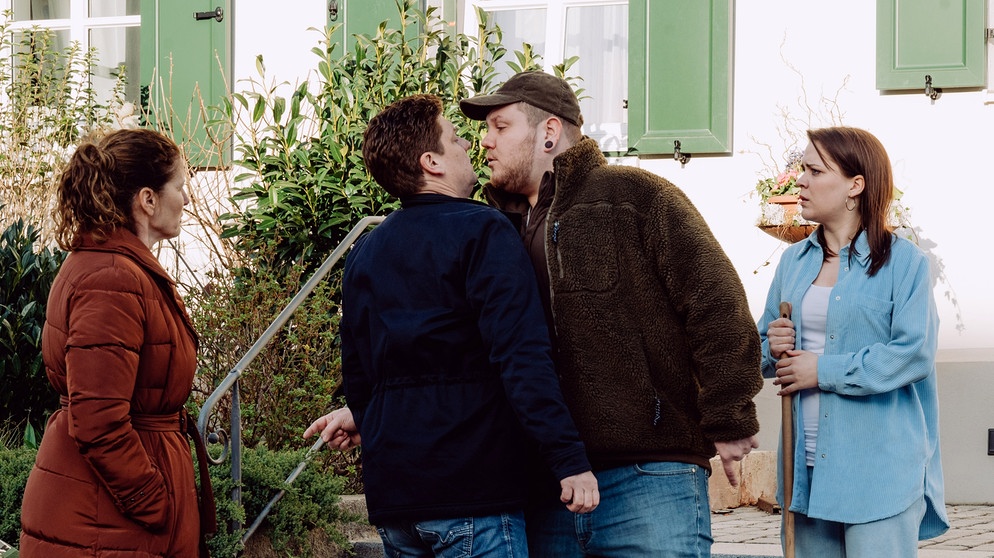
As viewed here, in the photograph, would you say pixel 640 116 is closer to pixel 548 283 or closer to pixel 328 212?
pixel 328 212

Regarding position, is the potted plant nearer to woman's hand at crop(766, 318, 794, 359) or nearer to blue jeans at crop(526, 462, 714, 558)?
woman's hand at crop(766, 318, 794, 359)

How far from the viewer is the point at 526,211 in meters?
3.11

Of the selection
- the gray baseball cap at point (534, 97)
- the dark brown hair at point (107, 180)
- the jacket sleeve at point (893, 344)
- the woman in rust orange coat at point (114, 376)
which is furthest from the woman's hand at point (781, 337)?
the dark brown hair at point (107, 180)

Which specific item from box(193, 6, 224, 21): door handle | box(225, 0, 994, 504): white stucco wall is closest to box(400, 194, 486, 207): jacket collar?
box(225, 0, 994, 504): white stucco wall

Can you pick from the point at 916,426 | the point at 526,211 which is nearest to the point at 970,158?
the point at 916,426

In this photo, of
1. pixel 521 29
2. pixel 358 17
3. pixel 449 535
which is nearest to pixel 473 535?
pixel 449 535

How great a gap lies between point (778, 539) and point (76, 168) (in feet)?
10.8

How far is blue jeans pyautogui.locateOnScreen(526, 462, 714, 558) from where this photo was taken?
277cm

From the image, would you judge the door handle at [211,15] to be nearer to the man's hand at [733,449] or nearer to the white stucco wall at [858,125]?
the white stucco wall at [858,125]

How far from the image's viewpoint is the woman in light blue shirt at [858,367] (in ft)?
10.2

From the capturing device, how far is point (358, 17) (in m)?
7.65

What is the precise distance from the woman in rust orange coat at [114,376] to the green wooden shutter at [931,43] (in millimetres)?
4562

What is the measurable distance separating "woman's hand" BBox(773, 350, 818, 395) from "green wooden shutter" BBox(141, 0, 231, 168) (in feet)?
16.9

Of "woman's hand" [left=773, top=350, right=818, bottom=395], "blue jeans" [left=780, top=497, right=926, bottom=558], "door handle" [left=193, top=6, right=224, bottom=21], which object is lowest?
"blue jeans" [left=780, top=497, right=926, bottom=558]
